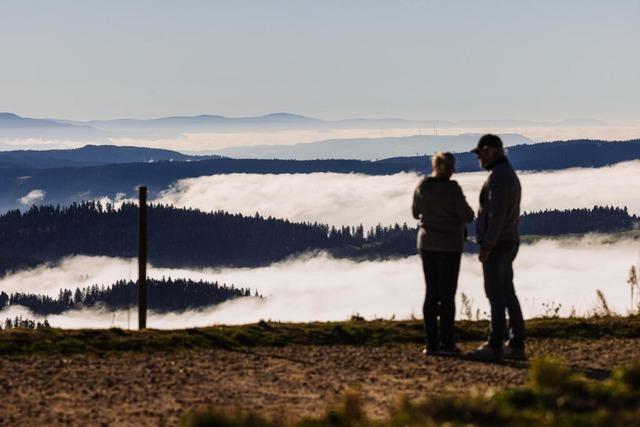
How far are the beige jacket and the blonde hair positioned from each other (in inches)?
4.5

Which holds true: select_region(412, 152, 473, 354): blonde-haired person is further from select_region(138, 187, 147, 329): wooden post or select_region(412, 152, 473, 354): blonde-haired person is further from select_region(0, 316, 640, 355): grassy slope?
select_region(138, 187, 147, 329): wooden post

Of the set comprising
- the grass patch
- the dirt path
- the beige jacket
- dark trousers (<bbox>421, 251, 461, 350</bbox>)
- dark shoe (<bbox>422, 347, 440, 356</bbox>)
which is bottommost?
the dirt path

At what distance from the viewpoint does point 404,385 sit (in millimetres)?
10516

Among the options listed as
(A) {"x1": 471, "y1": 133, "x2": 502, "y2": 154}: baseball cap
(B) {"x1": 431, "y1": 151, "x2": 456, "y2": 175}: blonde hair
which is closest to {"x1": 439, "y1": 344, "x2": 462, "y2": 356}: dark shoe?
(B) {"x1": 431, "y1": 151, "x2": 456, "y2": 175}: blonde hair

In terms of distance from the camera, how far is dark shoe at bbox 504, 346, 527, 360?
12094 mm

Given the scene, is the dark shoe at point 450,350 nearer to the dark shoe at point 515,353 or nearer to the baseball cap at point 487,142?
the dark shoe at point 515,353

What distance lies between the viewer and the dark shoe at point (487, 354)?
11977mm

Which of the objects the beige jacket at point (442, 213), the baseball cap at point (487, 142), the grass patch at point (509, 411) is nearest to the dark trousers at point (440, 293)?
the beige jacket at point (442, 213)

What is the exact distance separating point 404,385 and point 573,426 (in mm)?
3564

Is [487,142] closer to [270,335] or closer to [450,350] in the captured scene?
[450,350]

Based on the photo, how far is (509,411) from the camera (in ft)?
25.2

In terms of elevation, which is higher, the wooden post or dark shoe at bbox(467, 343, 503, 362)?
the wooden post

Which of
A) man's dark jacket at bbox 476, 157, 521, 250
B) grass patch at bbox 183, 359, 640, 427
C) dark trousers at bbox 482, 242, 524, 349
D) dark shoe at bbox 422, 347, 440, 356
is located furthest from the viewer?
dark shoe at bbox 422, 347, 440, 356

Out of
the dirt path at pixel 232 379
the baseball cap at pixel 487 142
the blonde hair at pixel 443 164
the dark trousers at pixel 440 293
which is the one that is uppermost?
the baseball cap at pixel 487 142
